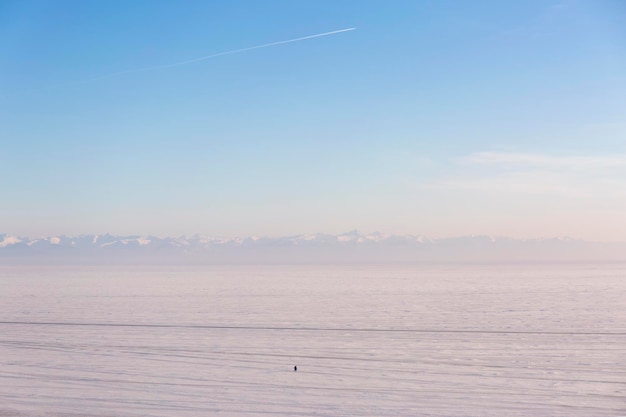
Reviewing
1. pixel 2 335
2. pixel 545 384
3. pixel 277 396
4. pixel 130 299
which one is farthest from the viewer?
pixel 130 299

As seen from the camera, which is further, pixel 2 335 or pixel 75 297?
pixel 75 297

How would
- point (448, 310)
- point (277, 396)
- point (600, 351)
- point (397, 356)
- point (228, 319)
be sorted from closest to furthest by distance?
point (277, 396)
point (397, 356)
point (600, 351)
point (228, 319)
point (448, 310)

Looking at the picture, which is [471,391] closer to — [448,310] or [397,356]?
[397,356]

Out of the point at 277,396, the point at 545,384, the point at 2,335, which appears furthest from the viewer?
the point at 2,335

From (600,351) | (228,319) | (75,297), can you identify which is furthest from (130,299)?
(600,351)

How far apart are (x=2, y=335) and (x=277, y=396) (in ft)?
34.5

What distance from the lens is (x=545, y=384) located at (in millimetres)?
11594

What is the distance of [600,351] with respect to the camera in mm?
15211

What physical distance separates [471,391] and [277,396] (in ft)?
10.4

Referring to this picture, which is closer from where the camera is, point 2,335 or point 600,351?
point 600,351

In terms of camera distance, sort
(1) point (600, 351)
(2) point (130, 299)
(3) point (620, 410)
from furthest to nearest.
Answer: (2) point (130, 299)
(1) point (600, 351)
(3) point (620, 410)

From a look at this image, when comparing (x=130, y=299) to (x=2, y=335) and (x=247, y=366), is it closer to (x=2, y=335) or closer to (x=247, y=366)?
(x=2, y=335)

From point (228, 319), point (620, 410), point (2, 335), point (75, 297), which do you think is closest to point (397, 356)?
point (620, 410)

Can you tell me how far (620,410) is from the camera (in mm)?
9766
